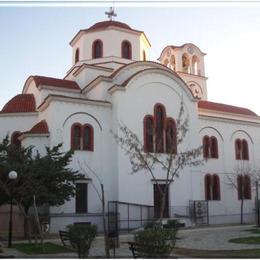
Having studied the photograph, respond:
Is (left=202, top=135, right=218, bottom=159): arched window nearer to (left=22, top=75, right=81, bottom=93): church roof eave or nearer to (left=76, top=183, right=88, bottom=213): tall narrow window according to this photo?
(left=76, top=183, right=88, bottom=213): tall narrow window

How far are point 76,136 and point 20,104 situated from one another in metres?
6.89

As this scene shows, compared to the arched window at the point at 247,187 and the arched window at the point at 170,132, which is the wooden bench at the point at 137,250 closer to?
the arched window at the point at 170,132

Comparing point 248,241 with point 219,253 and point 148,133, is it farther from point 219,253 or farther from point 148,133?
point 148,133

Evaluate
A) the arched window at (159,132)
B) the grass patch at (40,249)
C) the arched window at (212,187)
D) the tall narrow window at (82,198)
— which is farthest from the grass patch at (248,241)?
the arched window at (212,187)

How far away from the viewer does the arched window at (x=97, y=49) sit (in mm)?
35869

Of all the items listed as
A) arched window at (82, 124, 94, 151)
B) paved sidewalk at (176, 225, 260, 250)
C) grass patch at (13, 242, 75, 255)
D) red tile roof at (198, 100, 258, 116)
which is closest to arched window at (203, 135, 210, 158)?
red tile roof at (198, 100, 258, 116)

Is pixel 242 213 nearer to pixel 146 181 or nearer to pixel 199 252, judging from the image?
pixel 146 181

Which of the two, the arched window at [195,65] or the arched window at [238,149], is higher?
the arched window at [195,65]

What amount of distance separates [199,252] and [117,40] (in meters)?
23.1

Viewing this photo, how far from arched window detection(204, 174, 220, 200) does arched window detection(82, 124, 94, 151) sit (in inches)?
424

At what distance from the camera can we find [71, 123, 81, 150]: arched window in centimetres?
2867

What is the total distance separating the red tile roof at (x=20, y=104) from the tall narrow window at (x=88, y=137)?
17.7 ft

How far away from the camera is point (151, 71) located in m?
32.0

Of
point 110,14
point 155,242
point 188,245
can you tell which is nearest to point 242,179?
point 188,245
